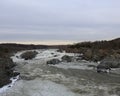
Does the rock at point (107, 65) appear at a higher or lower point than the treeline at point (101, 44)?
lower

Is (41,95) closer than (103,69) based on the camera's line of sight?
Yes

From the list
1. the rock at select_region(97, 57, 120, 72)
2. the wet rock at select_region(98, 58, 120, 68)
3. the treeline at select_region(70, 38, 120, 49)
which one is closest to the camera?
the rock at select_region(97, 57, 120, 72)

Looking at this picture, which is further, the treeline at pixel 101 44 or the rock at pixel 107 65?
the treeline at pixel 101 44

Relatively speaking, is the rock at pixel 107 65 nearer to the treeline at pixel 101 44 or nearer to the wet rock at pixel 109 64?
the wet rock at pixel 109 64

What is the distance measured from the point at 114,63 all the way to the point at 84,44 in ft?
125

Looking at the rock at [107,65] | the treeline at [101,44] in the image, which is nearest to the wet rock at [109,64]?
the rock at [107,65]

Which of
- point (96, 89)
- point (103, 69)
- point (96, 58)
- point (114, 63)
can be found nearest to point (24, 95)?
point (96, 89)

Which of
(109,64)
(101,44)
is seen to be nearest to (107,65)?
(109,64)

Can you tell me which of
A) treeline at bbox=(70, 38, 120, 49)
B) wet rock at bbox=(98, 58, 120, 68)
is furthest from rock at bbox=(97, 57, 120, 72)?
treeline at bbox=(70, 38, 120, 49)

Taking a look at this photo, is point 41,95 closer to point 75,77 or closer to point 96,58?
point 75,77

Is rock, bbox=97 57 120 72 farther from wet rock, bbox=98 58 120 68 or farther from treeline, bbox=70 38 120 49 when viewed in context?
treeline, bbox=70 38 120 49

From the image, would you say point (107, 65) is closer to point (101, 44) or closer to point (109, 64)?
point (109, 64)

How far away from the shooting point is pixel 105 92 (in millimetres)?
20641

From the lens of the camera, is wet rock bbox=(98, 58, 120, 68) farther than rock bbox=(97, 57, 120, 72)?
Yes
